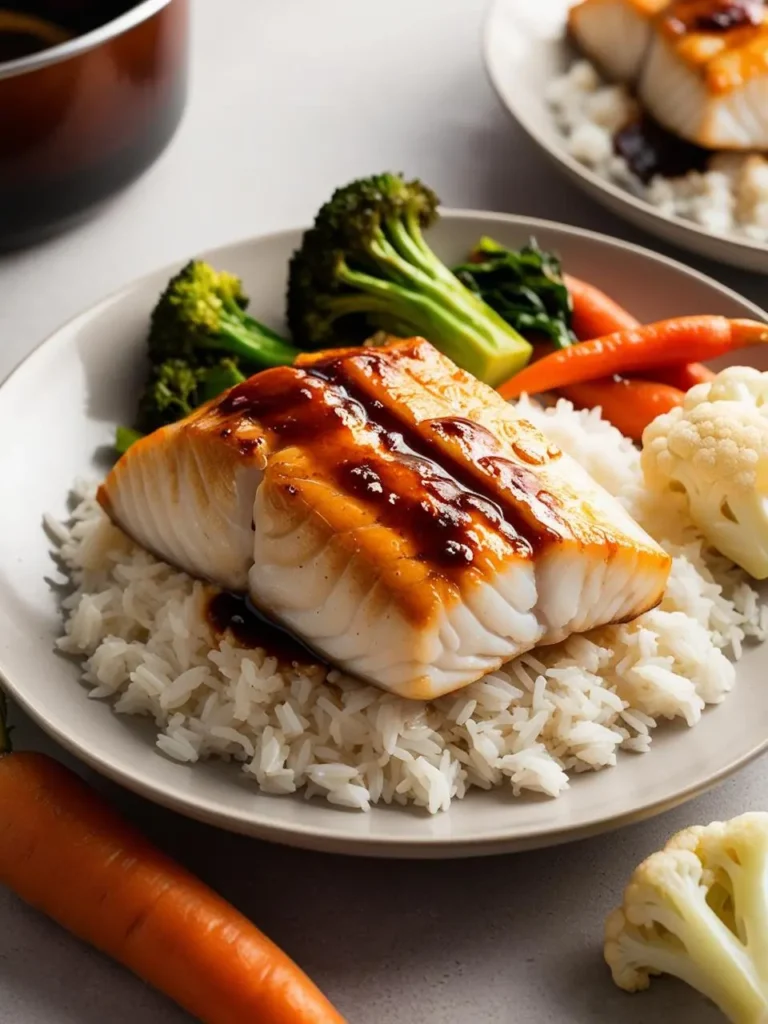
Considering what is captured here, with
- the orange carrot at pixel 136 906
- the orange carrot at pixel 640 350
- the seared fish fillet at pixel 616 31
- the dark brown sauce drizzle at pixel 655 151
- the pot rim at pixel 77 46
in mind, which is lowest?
the orange carrot at pixel 136 906

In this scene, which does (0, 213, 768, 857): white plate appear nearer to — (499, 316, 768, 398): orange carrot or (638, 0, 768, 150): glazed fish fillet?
(499, 316, 768, 398): orange carrot

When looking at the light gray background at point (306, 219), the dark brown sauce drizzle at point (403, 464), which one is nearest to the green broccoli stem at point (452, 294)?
the dark brown sauce drizzle at point (403, 464)

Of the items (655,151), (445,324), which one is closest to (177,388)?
(445,324)

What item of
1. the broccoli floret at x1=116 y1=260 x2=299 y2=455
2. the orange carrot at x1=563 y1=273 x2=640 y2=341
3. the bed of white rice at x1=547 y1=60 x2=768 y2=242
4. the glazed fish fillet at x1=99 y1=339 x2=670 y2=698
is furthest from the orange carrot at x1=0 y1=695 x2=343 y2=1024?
the bed of white rice at x1=547 y1=60 x2=768 y2=242

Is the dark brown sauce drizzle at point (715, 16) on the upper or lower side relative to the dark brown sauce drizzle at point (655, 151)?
upper

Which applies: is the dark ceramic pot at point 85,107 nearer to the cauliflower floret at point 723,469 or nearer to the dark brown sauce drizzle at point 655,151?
the dark brown sauce drizzle at point 655,151

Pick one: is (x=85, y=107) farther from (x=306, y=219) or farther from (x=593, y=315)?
(x=593, y=315)

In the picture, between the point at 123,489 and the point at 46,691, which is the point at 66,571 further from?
the point at 46,691
